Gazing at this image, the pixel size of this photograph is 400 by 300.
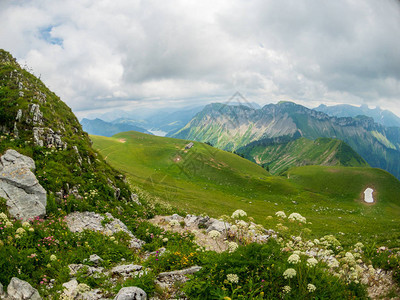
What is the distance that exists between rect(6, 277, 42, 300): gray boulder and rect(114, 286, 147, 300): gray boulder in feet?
11.1

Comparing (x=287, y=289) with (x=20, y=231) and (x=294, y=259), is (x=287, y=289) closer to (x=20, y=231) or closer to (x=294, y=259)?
(x=294, y=259)

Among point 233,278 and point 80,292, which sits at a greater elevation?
point 233,278

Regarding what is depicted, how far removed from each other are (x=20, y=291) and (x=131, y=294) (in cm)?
423

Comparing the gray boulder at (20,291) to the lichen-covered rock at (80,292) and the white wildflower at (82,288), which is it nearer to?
the lichen-covered rock at (80,292)

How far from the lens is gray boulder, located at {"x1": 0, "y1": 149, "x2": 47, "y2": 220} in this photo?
40.9 ft

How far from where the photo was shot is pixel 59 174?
1686 cm

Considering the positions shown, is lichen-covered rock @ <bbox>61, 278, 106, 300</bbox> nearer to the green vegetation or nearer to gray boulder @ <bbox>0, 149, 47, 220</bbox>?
the green vegetation

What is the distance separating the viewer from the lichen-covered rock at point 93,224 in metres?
13.9

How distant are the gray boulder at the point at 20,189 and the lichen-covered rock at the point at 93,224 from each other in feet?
6.63

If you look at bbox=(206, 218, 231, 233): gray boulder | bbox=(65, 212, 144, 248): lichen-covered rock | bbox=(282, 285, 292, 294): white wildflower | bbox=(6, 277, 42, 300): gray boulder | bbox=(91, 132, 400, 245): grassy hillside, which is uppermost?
bbox=(282, 285, 292, 294): white wildflower

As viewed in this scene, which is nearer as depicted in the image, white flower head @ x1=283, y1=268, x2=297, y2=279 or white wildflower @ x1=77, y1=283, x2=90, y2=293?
white flower head @ x1=283, y1=268, x2=297, y2=279

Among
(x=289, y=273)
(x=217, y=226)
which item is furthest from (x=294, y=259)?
(x=217, y=226)

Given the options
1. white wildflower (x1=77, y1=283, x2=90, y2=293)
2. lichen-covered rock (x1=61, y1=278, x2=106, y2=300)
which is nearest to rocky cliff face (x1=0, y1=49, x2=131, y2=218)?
lichen-covered rock (x1=61, y1=278, x2=106, y2=300)

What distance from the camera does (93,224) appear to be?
14922 mm
